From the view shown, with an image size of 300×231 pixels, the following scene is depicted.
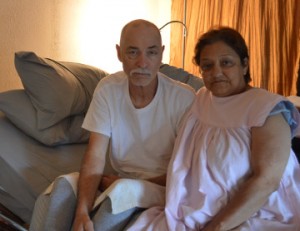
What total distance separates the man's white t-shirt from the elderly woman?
0.52 ft

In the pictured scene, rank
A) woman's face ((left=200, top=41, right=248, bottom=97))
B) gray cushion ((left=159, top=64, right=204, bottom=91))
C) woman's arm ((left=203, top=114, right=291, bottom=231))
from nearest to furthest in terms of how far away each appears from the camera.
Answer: woman's arm ((left=203, top=114, right=291, bottom=231)) < woman's face ((left=200, top=41, right=248, bottom=97)) < gray cushion ((left=159, top=64, right=204, bottom=91))

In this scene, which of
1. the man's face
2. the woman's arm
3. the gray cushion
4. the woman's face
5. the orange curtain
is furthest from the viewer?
the orange curtain

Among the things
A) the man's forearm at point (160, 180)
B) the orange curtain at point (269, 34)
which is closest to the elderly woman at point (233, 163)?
the man's forearm at point (160, 180)

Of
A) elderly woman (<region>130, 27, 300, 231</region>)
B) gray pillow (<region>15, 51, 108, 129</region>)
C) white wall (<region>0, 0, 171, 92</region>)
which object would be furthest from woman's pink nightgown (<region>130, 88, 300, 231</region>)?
white wall (<region>0, 0, 171, 92</region>)

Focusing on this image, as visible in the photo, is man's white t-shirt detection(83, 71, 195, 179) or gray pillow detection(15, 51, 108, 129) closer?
man's white t-shirt detection(83, 71, 195, 179)

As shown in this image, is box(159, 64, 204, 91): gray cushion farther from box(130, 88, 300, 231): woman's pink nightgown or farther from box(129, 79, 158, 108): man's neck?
box(130, 88, 300, 231): woman's pink nightgown

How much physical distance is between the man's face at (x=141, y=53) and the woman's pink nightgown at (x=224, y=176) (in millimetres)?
307

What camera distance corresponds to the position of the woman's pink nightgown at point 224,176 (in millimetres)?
1042

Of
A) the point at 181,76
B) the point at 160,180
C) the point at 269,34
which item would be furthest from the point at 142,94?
the point at 269,34

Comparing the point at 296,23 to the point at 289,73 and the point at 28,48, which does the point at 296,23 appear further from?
the point at 28,48

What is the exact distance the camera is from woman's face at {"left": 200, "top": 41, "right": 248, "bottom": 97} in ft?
3.88

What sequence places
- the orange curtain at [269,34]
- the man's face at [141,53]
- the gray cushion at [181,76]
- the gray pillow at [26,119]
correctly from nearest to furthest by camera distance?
1. the man's face at [141,53]
2. the gray pillow at [26,119]
3. the gray cushion at [181,76]
4. the orange curtain at [269,34]

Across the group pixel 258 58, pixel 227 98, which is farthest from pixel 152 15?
pixel 227 98

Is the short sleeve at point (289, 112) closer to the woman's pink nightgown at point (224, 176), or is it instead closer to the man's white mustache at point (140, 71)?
the woman's pink nightgown at point (224, 176)
